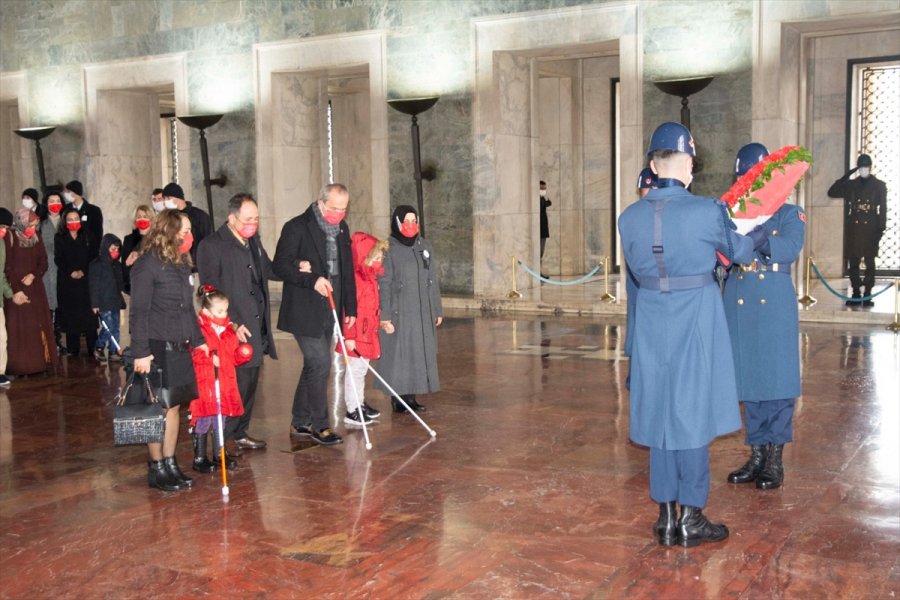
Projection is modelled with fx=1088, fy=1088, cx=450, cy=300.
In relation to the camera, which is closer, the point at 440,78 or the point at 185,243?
the point at 185,243

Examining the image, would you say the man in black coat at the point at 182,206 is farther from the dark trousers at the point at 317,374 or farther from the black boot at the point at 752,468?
the black boot at the point at 752,468

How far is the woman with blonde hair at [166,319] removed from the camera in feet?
19.4

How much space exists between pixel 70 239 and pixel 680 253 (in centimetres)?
814

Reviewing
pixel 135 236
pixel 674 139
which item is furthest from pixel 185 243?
pixel 135 236

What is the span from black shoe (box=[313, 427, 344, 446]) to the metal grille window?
12122 mm

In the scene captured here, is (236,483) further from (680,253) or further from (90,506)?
(680,253)

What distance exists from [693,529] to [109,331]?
7.46 metres

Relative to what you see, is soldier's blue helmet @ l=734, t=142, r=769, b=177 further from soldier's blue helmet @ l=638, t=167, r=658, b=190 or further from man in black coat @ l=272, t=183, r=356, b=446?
man in black coat @ l=272, t=183, r=356, b=446

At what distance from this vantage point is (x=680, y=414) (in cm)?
474

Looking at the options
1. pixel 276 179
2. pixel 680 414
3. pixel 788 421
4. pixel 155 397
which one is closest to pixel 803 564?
pixel 680 414

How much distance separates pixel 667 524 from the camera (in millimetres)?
4934

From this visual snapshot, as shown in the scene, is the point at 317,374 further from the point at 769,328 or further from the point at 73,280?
the point at 73,280

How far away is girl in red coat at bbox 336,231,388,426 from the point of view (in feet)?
25.1

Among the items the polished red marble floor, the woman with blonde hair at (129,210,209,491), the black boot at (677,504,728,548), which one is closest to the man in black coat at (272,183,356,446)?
the polished red marble floor
